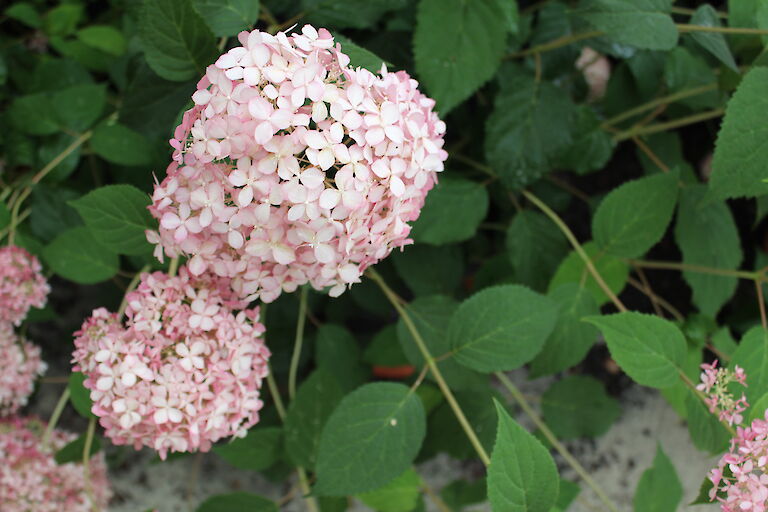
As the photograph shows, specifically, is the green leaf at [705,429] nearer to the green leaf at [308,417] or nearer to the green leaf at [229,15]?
the green leaf at [308,417]

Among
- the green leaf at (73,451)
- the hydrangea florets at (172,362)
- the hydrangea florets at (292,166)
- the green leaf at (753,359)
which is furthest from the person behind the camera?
the green leaf at (73,451)

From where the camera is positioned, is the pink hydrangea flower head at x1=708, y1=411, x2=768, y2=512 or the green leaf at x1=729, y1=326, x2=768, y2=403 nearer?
the pink hydrangea flower head at x1=708, y1=411, x2=768, y2=512

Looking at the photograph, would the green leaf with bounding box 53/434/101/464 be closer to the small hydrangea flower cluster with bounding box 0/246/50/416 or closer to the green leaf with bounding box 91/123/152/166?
the small hydrangea flower cluster with bounding box 0/246/50/416

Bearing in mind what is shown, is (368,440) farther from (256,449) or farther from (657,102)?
(657,102)

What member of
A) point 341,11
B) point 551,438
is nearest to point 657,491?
point 551,438

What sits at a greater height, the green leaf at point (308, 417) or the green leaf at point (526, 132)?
the green leaf at point (526, 132)

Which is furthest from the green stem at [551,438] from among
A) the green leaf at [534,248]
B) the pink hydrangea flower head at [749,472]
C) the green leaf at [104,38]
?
the green leaf at [104,38]

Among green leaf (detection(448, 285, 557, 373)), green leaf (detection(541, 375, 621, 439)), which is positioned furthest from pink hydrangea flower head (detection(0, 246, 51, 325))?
green leaf (detection(541, 375, 621, 439))
